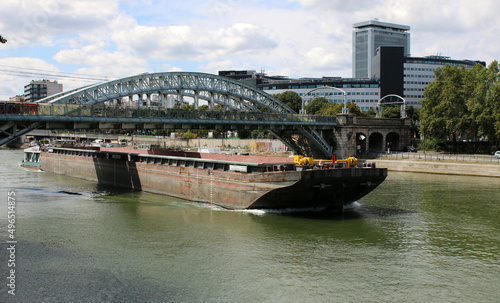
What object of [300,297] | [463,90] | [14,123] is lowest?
[300,297]

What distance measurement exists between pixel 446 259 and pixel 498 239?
15.1 feet

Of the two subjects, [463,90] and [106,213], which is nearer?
[106,213]

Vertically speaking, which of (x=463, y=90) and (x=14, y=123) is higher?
(x=463, y=90)

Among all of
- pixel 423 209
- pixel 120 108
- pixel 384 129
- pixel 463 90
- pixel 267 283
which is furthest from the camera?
pixel 384 129

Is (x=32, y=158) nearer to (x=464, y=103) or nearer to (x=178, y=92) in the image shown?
(x=178, y=92)

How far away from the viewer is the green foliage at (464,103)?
53.6m

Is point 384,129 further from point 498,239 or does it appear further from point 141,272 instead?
point 141,272

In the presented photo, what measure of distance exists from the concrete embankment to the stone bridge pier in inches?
261

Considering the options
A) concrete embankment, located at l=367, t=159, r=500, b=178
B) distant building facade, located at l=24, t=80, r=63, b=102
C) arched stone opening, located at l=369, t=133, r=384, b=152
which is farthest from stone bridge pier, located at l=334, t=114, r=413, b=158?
distant building facade, located at l=24, t=80, r=63, b=102

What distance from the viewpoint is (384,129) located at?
211 ft

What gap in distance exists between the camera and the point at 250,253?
18.2 meters

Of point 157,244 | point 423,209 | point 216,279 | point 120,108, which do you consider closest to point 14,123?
point 120,108

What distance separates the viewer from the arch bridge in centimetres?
3183

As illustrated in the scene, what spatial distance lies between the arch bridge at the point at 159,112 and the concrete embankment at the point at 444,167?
31.7 ft
